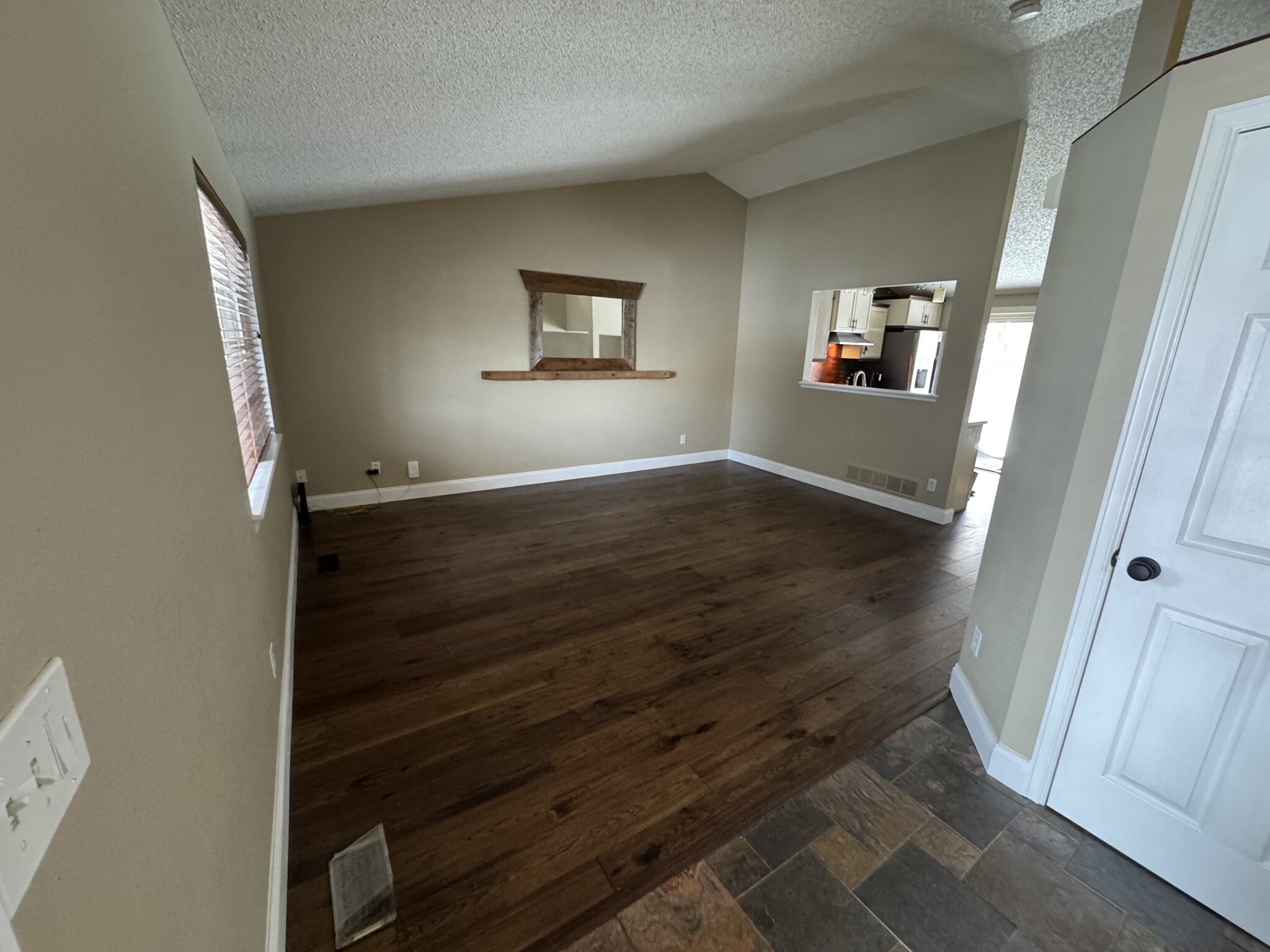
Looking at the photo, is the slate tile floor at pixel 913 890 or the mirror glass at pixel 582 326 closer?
the slate tile floor at pixel 913 890

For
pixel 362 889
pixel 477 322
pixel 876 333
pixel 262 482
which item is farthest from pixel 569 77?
pixel 876 333

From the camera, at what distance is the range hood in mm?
5543

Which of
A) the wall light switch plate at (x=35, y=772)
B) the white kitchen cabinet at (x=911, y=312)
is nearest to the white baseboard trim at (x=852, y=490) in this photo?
the white kitchen cabinet at (x=911, y=312)

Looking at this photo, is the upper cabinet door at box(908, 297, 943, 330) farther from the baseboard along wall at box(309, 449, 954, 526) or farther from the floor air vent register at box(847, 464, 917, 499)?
the baseboard along wall at box(309, 449, 954, 526)

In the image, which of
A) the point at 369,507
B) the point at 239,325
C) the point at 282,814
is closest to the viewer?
the point at 282,814

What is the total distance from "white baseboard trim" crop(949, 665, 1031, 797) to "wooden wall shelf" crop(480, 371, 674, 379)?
4055mm

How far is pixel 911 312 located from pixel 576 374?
3.77m

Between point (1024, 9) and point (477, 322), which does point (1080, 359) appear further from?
point (477, 322)

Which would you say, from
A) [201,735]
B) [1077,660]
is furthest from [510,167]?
[1077,660]

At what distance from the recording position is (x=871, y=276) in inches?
179

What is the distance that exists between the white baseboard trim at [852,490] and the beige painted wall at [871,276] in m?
0.07

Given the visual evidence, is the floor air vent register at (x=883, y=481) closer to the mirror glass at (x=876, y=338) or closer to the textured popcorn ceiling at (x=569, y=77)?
the mirror glass at (x=876, y=338)

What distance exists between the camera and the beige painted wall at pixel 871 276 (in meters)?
3.83

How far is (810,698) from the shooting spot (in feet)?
7.14
